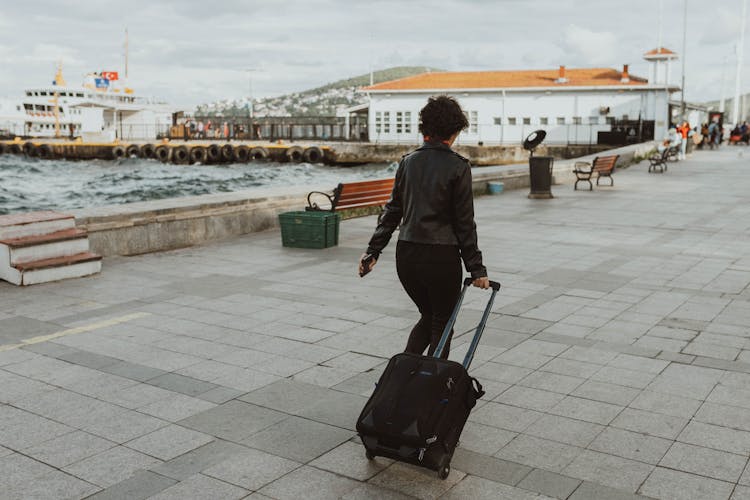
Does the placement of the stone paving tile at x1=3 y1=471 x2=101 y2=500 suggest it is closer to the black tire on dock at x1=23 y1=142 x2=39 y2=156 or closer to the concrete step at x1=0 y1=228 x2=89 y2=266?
the concrete step at x1=0 y1=228 x2=89 y2=266

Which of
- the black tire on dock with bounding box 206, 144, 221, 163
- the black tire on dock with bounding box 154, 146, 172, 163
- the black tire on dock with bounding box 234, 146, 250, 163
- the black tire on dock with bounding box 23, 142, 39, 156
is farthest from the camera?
the black tire on dock with bounding box 23, 142, 39, 156

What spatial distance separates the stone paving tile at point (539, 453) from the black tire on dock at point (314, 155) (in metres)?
53.0

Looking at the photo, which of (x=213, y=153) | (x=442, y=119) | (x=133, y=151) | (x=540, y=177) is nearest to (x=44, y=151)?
(x=133, y=151)

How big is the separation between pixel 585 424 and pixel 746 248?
773 cm

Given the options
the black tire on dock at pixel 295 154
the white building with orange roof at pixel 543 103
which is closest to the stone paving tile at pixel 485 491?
the white building with orange roof at pixel 543 103

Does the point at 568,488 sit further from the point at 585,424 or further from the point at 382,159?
the point at 382,159

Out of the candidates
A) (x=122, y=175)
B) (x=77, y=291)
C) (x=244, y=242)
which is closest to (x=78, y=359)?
(x=77, y=291)

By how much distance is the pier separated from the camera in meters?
50.9

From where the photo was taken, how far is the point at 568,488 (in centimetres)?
383

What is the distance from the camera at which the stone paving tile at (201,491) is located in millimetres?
3730

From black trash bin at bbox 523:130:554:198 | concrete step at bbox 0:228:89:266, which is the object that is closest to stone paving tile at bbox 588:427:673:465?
concrete step at bbox 0:228:89:266

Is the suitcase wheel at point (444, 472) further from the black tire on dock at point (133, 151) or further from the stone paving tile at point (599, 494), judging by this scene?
the black tire on dock at point (133, 151)

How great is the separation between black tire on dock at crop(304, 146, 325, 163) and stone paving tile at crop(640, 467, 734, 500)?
53.5 metres

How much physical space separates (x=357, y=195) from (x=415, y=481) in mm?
8513
